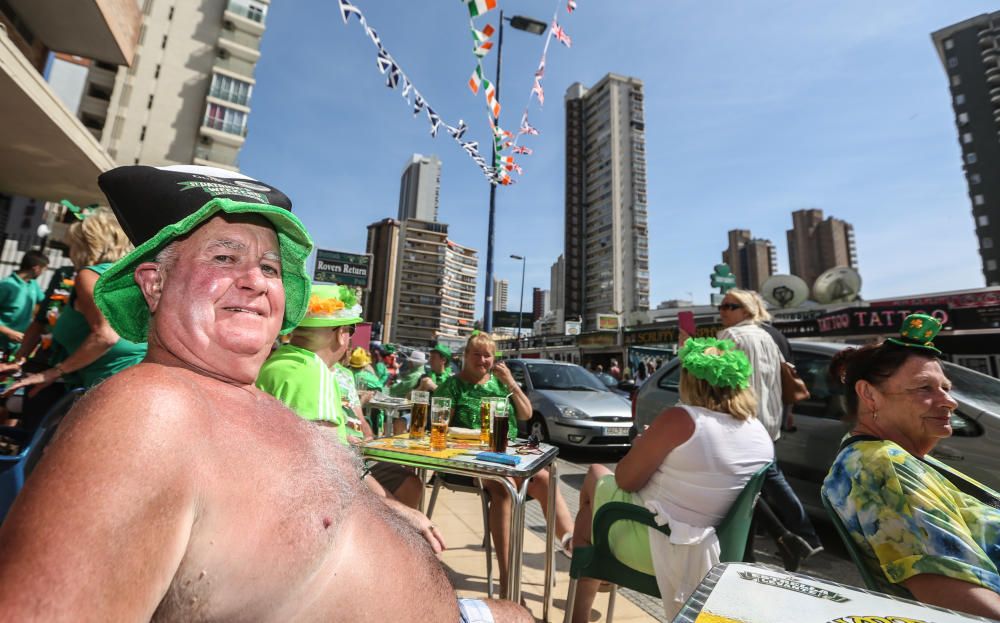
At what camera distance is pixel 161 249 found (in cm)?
107

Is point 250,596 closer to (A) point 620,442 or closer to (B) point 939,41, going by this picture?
(A) point 620,442

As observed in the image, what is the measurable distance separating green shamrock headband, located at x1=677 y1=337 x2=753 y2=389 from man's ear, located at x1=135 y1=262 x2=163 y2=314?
2099 mm

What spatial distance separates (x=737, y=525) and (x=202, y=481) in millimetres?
2100

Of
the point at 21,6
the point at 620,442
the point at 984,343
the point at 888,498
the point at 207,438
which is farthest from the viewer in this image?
the point at 984,343

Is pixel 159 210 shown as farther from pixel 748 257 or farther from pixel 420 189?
pixel 420 189

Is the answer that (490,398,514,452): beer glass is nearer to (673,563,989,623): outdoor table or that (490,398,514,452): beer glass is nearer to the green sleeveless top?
(673,563,989,623): outdoor table

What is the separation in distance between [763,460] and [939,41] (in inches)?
3369

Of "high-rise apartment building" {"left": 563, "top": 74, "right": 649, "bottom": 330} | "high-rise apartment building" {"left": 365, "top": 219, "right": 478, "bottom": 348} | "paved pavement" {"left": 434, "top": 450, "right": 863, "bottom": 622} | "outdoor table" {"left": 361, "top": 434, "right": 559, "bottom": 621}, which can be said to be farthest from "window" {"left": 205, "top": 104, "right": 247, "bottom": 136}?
"high-rise apartment building" {"left": 365, "top": 219, "right": 478, "bottom": 348}

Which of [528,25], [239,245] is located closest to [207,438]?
[239,245]

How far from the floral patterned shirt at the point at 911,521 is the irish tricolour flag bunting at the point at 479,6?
718 cm

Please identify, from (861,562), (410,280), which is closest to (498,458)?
(861,562)

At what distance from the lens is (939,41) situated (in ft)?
189

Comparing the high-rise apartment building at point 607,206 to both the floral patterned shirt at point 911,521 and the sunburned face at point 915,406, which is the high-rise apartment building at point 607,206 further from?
the floral patterned shirt at point 911,521

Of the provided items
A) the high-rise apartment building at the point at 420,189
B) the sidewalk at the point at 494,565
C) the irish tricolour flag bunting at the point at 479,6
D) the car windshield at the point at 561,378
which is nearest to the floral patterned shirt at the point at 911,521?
the sidewalk at the point at 494,565
